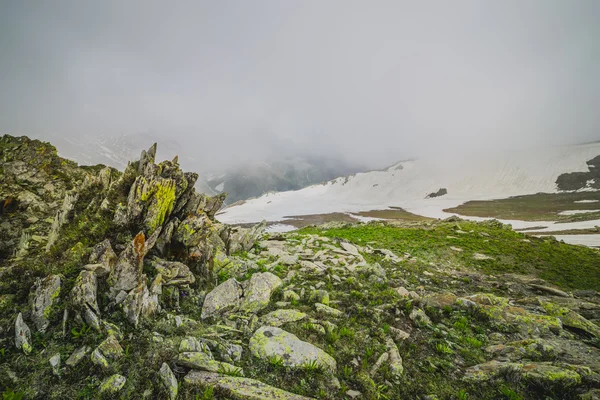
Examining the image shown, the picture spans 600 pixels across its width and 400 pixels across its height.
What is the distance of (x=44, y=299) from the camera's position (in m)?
6.43

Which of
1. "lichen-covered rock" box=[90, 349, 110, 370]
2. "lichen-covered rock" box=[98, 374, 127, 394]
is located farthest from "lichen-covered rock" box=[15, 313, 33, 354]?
"lichen-covered rock" box=[98, 374, 127, 394]

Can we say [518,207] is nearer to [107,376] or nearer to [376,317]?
[376,317]

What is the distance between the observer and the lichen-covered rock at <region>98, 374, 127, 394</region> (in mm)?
4790

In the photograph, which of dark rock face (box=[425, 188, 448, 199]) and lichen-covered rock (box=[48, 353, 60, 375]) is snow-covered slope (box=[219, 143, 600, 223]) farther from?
lichen-covered rock (box=[48, 353, 60, 375])

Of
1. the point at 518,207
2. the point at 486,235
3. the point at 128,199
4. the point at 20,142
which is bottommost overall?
the point at 518,207

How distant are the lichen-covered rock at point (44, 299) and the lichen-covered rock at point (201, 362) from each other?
405 centimetres

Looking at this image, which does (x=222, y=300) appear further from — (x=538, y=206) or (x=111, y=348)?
(x=538, y=206)

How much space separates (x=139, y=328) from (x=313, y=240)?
18211 mm

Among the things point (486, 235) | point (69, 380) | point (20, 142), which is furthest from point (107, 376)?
point (486, 235)

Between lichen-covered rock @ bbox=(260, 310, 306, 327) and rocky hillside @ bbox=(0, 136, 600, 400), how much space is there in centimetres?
7

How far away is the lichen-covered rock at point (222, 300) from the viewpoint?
820cm

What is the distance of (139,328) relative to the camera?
658 centimetres

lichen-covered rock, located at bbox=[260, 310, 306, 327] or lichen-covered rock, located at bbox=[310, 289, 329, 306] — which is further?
lichen-covered rock, located at bbox=[310, 289, 329, 306]

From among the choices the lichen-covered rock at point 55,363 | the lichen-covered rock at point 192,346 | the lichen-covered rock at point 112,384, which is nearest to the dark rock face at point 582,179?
the lichen-covered rock at point 192,346
